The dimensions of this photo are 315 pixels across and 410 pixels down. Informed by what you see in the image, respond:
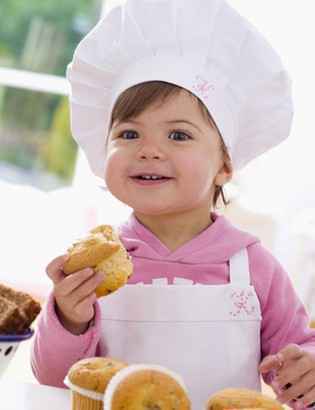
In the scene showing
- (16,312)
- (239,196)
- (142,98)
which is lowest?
(239,196)

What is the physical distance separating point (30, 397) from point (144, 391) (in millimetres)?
205

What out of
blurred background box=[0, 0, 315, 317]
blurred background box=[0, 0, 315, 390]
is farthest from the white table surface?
blurred background box=[0, 0, 315, 317]

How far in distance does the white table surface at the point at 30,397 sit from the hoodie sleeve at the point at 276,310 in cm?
37

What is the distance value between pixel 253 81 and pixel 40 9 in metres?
3.58

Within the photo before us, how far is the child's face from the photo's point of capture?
1.22 meters

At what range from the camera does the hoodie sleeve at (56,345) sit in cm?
113

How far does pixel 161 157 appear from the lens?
1.21 meters

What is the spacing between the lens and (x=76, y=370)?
865 mm

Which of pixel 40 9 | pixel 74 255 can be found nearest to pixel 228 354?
pixel 74 255

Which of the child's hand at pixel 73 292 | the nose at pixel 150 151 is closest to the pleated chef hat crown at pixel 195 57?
the nose at pixel 150 151

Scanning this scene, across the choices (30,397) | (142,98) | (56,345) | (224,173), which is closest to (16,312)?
(30,397)

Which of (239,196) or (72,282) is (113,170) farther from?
(239,196)

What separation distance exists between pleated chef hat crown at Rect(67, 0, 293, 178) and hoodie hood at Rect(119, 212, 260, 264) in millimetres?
128

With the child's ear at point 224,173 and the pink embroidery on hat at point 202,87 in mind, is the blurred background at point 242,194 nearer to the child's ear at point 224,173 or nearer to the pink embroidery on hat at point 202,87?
the child's ear at point 224,173
